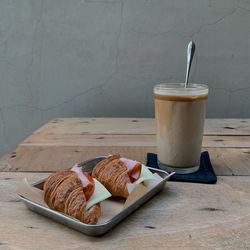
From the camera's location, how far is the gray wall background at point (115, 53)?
49.7 inches

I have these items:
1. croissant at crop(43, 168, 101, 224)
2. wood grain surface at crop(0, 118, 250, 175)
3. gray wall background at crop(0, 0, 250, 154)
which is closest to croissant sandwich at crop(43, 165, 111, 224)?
croissant at crop(43, 168, 101, 224)

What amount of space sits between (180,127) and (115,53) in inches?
29.5

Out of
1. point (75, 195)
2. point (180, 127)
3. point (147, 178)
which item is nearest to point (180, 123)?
point (180, 127)

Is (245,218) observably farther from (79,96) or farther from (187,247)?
(79,96)

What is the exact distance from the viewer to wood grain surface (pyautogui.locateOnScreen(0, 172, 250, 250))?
1.27ft

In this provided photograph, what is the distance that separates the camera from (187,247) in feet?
1.25

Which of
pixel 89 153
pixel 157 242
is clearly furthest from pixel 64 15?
pixel 157 242

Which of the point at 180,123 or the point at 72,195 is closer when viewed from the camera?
the point at 72,195

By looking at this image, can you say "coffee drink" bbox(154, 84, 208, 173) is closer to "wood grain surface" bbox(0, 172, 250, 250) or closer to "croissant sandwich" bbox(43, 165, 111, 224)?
"wood grain surface" bbox(0, 172, 250, 250)

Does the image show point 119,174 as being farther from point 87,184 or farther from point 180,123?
point 180,123

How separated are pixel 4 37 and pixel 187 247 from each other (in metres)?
1.19

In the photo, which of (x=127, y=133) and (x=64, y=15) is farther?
(x=64, y=15)

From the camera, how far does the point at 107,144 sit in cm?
80

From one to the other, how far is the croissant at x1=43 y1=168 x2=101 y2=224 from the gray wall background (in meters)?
0.87
